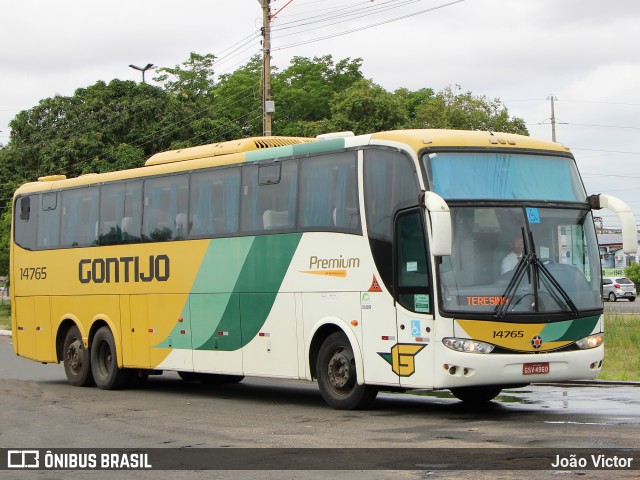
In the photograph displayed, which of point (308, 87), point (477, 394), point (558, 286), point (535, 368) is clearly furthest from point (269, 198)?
point (308, 87)

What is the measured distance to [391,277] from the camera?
14547 millimetres

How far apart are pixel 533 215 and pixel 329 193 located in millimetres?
2899

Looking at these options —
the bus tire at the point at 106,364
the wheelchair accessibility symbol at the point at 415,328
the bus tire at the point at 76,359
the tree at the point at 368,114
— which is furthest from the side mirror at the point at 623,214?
the tree at the point at 368,114

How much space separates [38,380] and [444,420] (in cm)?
1232

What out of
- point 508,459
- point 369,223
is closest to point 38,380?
point 369,223

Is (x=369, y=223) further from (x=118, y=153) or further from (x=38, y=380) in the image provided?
(x=118, y=153)

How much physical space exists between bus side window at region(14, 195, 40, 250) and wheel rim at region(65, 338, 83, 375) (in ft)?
8.16

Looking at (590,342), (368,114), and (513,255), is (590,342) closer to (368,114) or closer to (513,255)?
(513,255)

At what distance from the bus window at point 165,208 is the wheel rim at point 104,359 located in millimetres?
2611

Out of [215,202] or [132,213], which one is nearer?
Result: [215,202]

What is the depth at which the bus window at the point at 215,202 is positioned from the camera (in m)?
17.7

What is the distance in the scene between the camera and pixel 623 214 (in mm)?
14609

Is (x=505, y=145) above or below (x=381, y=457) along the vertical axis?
above

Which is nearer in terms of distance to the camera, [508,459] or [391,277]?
[508,459]
